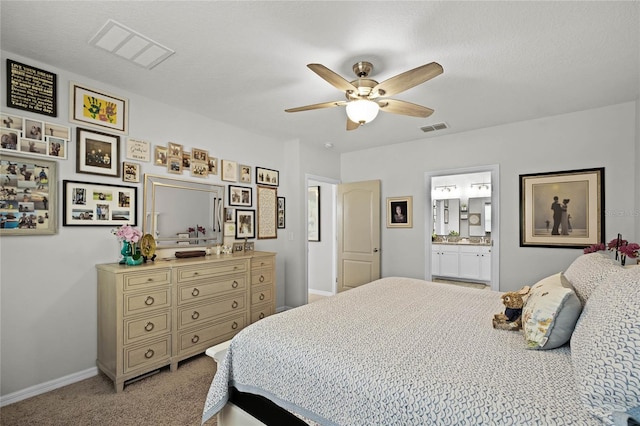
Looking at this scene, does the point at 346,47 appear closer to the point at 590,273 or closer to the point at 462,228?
the point at 590,273

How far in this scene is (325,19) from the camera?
179 centimetres

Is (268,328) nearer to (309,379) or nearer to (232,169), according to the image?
(309,379)

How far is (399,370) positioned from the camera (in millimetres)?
1175

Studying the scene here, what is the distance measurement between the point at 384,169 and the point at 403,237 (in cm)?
112

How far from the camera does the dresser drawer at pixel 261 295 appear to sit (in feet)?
11.1

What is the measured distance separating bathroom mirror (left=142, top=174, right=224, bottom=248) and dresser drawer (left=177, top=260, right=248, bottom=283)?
520mm

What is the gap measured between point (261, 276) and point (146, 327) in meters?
1.28

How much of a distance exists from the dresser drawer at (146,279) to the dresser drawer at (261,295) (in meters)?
A: 1.01

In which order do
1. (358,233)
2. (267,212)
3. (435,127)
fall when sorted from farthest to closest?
(358,233) < (267,212) < (435,127)

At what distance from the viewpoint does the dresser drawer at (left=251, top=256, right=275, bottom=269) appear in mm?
3400

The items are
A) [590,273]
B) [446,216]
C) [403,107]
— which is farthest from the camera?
[446,216]

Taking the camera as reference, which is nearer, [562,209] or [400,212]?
[562,209]

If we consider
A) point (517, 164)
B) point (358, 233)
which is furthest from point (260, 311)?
point (517, 164)

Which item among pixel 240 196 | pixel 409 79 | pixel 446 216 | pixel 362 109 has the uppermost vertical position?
pixel 409 79
